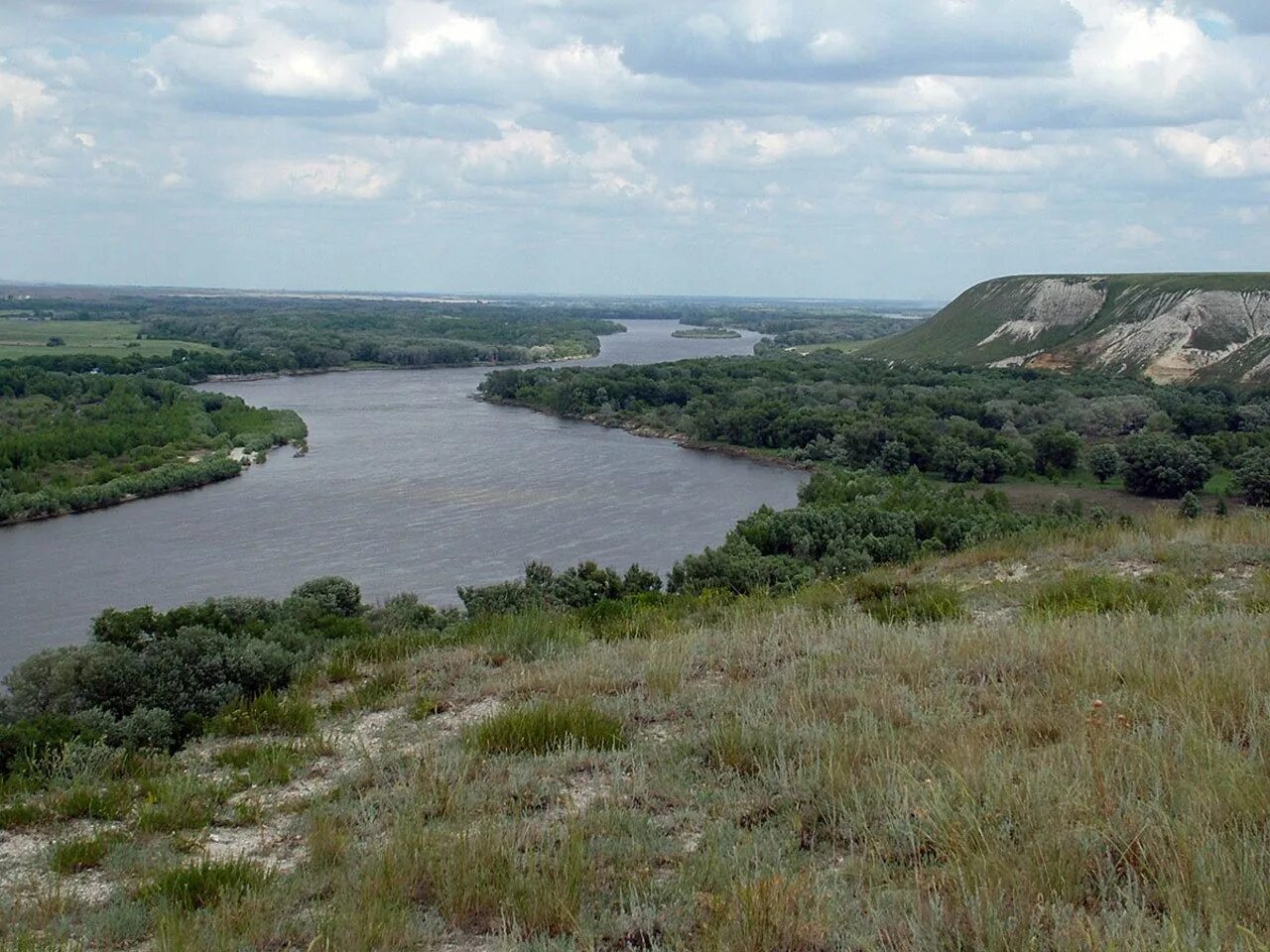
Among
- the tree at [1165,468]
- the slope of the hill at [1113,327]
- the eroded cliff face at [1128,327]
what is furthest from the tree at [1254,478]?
the eroded cliff face at [1128,327]

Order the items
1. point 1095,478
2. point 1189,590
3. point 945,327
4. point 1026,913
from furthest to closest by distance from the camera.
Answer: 1. point 945,327
2. point 1095,478
3. point 1189,590
4. point 1026,913

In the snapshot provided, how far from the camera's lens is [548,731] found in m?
4.97

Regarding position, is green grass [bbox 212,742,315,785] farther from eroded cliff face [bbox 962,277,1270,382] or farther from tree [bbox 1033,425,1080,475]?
eroded cliff face [bbox 962,277,1270,382]

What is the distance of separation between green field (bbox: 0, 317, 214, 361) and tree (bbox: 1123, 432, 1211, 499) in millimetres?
66764

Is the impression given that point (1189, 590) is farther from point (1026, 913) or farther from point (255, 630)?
point (255, 630)

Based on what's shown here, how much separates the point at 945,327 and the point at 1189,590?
8422 cm

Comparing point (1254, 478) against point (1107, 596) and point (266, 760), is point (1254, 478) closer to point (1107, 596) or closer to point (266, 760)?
point (1107, 596)

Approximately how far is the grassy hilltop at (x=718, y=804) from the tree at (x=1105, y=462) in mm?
36452

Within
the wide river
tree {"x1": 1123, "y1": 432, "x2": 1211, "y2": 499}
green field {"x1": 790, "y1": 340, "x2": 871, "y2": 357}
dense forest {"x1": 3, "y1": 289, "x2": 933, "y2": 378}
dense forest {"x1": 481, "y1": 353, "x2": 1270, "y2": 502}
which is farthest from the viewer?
green field {"x1": 790, "y1": 340, "x2": 871, "y2": 357}

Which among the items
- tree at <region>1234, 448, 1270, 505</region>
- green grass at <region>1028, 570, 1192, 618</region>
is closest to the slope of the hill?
tree at <region>1234, 448, 1270, 505</region>

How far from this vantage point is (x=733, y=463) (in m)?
48.9

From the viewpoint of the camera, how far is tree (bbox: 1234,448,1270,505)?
33594mm

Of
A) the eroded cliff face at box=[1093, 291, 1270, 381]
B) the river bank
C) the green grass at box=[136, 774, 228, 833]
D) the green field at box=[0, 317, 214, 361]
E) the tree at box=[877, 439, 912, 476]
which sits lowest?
the tree at box=[877, 439, 912, 476]

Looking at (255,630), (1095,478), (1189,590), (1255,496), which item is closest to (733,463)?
(1095,478)
